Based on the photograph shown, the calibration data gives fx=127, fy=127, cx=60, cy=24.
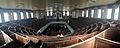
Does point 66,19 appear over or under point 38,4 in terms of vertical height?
under

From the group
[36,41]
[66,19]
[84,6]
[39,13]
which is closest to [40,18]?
[39,13]

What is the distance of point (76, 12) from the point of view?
64.6 ft

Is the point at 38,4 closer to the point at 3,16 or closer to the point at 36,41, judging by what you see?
the point at 3,16

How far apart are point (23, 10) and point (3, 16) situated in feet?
17.7

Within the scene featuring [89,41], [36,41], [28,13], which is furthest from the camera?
[28,13]

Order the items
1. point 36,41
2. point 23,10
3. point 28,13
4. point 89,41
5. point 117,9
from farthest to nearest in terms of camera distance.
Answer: point 28,13 → point 23,10 → point 117,9 → point 36,41 → point 89,41

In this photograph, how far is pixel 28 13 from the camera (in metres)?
19.0

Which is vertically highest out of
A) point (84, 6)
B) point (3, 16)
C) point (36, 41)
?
point (84, 6)

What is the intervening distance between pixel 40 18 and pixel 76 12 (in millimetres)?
5666

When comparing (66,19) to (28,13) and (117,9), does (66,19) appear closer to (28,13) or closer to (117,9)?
(28,13)

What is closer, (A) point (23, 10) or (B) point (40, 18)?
(A) point (23, 10)

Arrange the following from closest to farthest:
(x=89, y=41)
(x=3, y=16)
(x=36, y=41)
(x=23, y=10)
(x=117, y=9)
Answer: (x=89, y=41) → (x=36, y=41) → (x=117, y=9) → (x=3, y=16) → (x=23, y=10)

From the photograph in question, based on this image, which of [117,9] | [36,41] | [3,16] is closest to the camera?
[36,41]

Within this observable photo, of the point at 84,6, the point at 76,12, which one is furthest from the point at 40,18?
the point at 84,6
